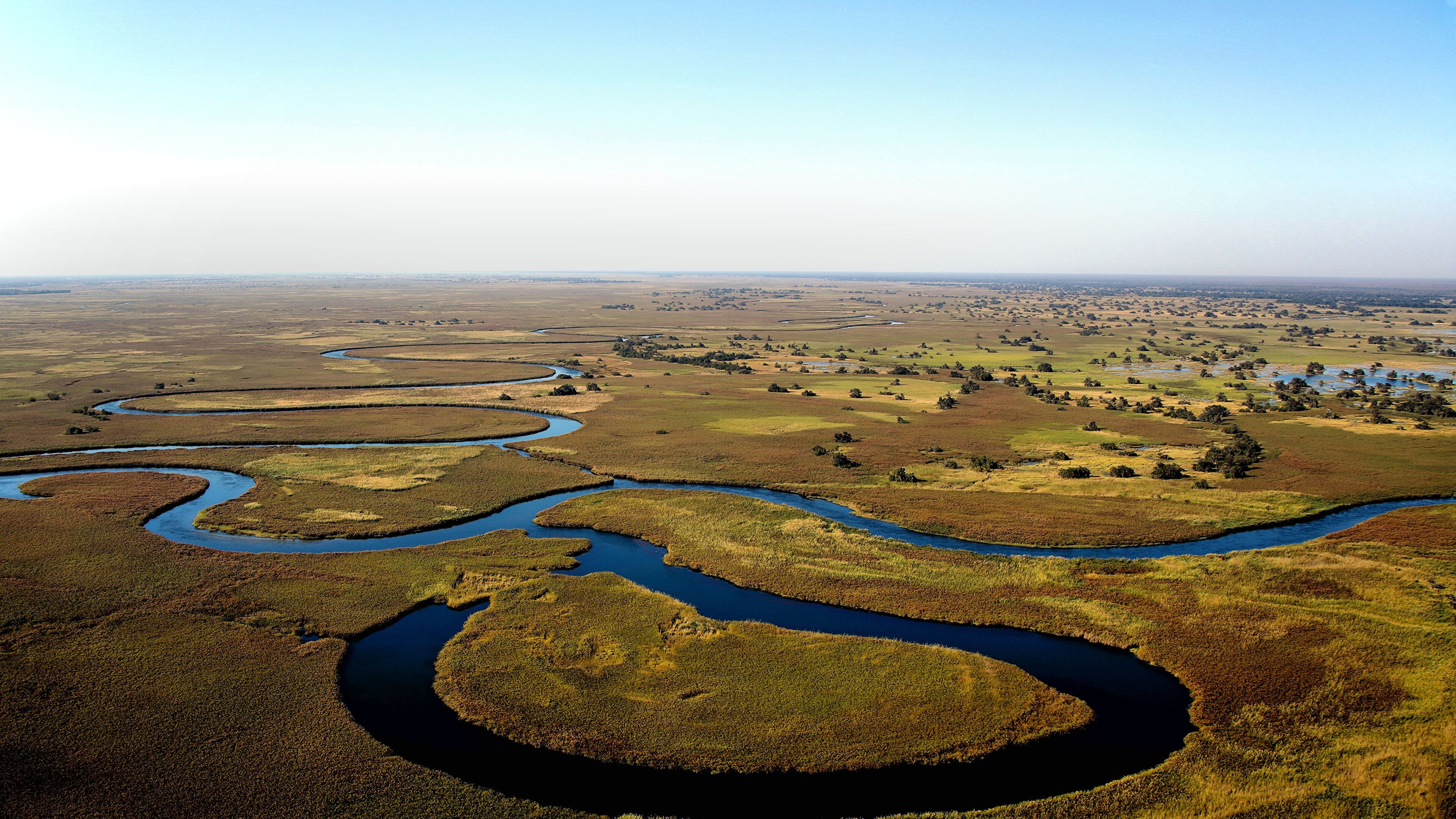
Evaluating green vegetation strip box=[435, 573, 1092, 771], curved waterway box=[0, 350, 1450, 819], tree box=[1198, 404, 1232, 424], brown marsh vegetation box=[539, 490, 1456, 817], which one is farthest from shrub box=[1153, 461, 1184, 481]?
green vegetation strip box=[435, 573, 1092, 771]

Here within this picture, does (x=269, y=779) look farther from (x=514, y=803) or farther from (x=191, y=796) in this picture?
(x=514, y=803)

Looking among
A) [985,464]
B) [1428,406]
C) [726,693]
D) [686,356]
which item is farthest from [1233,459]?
[686,356]

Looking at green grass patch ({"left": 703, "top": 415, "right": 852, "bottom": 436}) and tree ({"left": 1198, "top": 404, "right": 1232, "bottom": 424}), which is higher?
tree ({"left": 1198, "top": 404, "right": 1232, "bottom": 424})

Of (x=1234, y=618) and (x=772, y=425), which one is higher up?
(x=772, y=425)

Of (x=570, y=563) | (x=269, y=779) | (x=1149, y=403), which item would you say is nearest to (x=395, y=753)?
(x=269, y=779)

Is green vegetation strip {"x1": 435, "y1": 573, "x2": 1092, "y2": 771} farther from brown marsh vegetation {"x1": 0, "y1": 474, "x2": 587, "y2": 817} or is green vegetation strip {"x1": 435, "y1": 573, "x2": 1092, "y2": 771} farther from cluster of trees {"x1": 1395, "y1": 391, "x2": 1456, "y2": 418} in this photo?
cluster of trees {"x1": 1395, "y1": 391, "x2": 1456, "y2": 418}

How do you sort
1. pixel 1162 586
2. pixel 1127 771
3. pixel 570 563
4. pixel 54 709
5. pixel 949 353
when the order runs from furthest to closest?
pixel 949 353 < pixel 570 563 < pixel 1162 586 < pixel 54 709 < pixel 1127 771

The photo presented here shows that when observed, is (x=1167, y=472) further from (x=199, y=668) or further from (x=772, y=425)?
(x=199, y=668)
